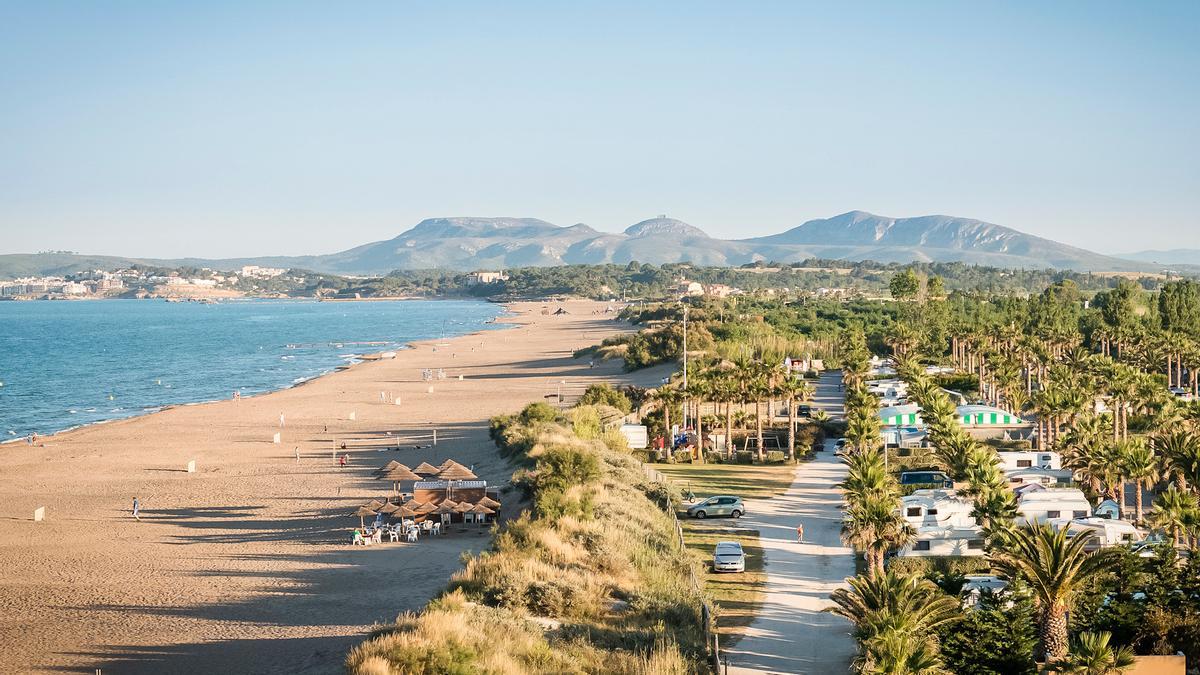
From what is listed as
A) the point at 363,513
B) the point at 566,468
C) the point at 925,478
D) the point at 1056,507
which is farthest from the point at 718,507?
the point at 363,513

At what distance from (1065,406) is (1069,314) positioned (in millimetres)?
57676

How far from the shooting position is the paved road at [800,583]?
1769cm

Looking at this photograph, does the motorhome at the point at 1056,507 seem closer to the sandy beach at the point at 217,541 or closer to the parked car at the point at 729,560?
the parked car at the point at 729,560

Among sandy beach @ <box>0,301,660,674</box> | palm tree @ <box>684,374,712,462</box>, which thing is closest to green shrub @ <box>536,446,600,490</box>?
sandy beach @ <box>0,301,660,674</box>

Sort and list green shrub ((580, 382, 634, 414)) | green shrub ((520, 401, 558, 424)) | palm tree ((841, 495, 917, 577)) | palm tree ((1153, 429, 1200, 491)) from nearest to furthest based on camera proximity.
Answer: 1. palm tree ((841, 495, 917, 577))
2. palm tree ((1153, 429, 1200, 491))
3. green shrub ((520, 401, 558, 424))
4. green shrub ((580, 382, 634, 414))

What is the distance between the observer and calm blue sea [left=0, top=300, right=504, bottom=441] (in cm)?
6512

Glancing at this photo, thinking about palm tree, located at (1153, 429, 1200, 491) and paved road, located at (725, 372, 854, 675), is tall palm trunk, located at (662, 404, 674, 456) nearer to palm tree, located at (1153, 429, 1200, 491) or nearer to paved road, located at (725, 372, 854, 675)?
paved road, located at (725, 372, 854, 675)

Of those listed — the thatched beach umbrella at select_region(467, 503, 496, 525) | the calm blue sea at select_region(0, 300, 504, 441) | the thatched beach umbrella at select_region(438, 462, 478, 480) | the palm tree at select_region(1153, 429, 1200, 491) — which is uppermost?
the palm tree at select_region(1153, 429, 1200, 491)

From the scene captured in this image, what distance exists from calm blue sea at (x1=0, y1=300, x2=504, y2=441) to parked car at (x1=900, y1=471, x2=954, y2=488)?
43091mm

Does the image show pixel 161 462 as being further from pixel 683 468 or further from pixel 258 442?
pixel 683 468

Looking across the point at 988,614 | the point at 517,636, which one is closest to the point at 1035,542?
the point at 988,614

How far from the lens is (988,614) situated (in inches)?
661

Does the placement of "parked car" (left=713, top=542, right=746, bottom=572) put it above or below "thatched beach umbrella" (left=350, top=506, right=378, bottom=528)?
above

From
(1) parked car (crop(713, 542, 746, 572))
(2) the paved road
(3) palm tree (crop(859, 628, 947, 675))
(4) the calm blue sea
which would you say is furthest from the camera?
(4) the calm blue sea
